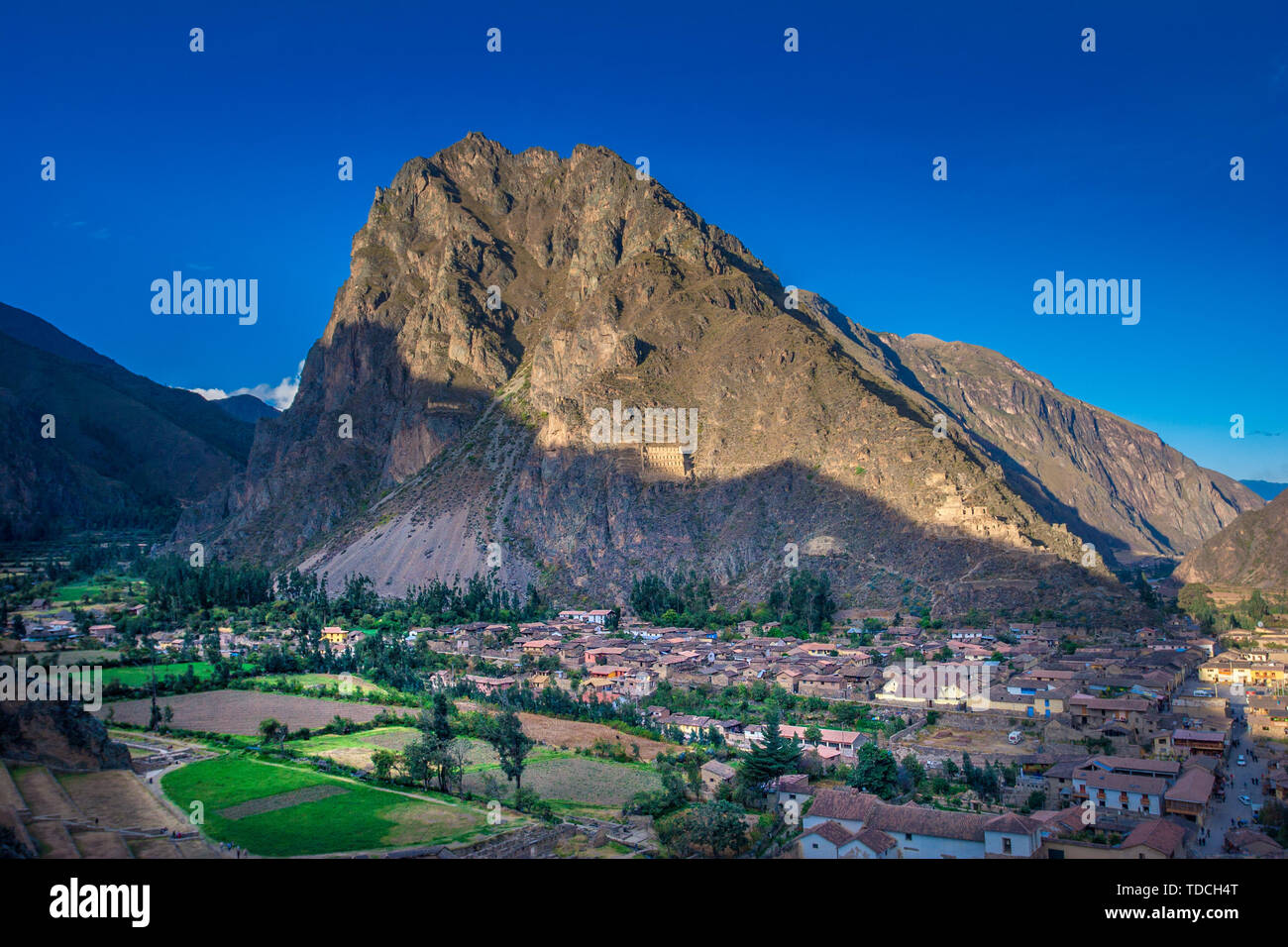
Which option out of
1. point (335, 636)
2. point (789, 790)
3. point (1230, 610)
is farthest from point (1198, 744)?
point (335, 636)

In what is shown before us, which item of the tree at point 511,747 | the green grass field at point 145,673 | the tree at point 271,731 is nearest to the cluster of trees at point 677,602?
the green grass field at point 145,673

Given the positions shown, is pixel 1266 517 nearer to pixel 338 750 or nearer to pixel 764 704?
pixel 764 704

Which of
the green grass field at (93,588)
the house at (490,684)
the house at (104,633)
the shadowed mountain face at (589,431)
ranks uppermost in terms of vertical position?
the shadowed mountain face at (589,431)

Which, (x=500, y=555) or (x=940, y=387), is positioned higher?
(x=940, y=387)

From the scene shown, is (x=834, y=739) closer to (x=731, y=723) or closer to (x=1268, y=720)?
(x=731, y=723)

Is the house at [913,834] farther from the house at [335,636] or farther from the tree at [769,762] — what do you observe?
the house at [335,636]
